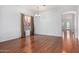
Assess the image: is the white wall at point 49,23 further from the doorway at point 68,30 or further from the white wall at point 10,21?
the white wall at point 10,21

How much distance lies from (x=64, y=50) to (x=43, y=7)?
943 mm

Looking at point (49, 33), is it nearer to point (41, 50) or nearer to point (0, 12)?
point (41, 50)

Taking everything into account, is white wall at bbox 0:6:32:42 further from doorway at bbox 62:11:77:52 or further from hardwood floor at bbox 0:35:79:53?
doorway at bbox 62:11:77:52

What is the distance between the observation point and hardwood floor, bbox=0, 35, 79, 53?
2475 mm

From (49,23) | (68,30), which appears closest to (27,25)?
(49,23)

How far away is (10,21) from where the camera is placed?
2.52 metres

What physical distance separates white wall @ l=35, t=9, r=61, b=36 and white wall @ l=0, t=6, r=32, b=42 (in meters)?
0.28

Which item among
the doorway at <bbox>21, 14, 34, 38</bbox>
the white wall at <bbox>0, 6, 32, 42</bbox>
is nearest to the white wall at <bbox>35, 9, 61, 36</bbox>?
the doorway at <bbox>21, 14, 34, 38</bbox>

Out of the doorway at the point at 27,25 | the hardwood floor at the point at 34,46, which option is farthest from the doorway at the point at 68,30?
the doorway at the point at 27,25

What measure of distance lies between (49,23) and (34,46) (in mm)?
564

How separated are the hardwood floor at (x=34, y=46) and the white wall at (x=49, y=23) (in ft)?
0.50
